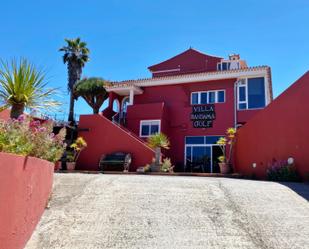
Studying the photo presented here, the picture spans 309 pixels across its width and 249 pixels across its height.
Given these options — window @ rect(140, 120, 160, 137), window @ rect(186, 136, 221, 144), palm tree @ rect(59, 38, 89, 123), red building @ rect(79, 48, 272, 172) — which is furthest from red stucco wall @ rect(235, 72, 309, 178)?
palm tree @ rect(59, 38, 89, 123)

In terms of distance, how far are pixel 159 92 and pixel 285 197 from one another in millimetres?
17856

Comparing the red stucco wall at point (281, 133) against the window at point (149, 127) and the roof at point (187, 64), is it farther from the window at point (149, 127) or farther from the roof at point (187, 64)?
the roof at point (187, 64)

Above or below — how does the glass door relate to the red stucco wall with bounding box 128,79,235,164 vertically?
below

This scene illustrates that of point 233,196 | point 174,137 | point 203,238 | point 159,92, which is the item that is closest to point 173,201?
point 233,196

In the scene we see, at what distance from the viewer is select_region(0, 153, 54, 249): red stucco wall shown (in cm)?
433

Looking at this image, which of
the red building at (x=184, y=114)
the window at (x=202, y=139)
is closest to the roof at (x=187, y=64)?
the red building at (x=184, y=114)

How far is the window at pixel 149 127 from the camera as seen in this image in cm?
2306

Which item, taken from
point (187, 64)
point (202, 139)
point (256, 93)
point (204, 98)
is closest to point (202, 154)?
point (202, 139)

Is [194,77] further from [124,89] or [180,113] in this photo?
[124,89]

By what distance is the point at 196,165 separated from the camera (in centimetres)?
2189

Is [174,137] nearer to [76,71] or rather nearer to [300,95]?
Result: [300,95]

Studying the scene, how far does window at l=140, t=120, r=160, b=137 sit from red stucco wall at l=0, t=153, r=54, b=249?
1667cm

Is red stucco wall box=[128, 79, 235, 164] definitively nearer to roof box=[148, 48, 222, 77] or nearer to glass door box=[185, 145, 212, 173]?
glass door box=[185, 145, 212, 173]

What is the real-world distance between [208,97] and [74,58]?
762 inches
